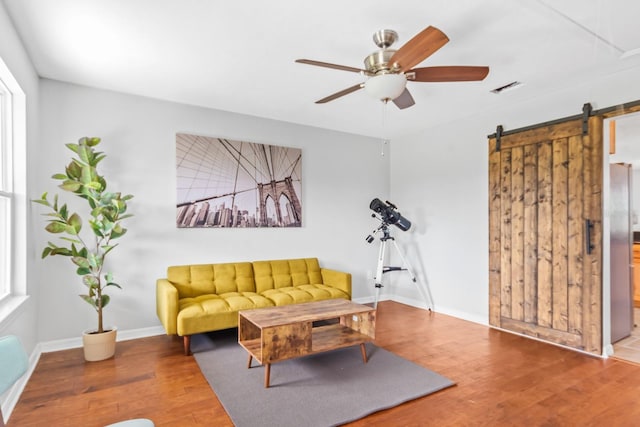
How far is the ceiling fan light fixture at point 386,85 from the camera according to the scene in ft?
7.23

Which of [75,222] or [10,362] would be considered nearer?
[10,362]

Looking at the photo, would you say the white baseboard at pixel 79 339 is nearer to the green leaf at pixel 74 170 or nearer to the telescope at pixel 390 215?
the green leaf at pixel 74 170

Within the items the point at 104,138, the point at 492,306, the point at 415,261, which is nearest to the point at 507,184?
the point at 492,306

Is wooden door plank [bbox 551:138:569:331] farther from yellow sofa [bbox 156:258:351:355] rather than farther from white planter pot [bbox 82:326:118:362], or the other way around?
white planter pot [bbox 82:326:118:362]

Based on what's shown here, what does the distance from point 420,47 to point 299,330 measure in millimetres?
2091

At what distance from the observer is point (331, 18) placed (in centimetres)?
226

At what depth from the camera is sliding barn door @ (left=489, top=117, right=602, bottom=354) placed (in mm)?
3184

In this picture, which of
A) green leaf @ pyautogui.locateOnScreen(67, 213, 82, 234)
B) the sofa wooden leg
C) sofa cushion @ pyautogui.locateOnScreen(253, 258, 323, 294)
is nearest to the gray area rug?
the sofa wooden leg

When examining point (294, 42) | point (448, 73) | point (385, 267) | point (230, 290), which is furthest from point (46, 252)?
point (385, 267)

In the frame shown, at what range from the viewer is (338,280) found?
4184 mm

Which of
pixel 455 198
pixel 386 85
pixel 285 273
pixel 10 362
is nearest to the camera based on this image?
pixel 10 362

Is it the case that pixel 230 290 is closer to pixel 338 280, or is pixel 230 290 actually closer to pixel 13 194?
pixel 338 280

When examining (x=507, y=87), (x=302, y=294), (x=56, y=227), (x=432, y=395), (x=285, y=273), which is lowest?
(x=432, y=395)

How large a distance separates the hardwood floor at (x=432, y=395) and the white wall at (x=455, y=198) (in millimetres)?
995
